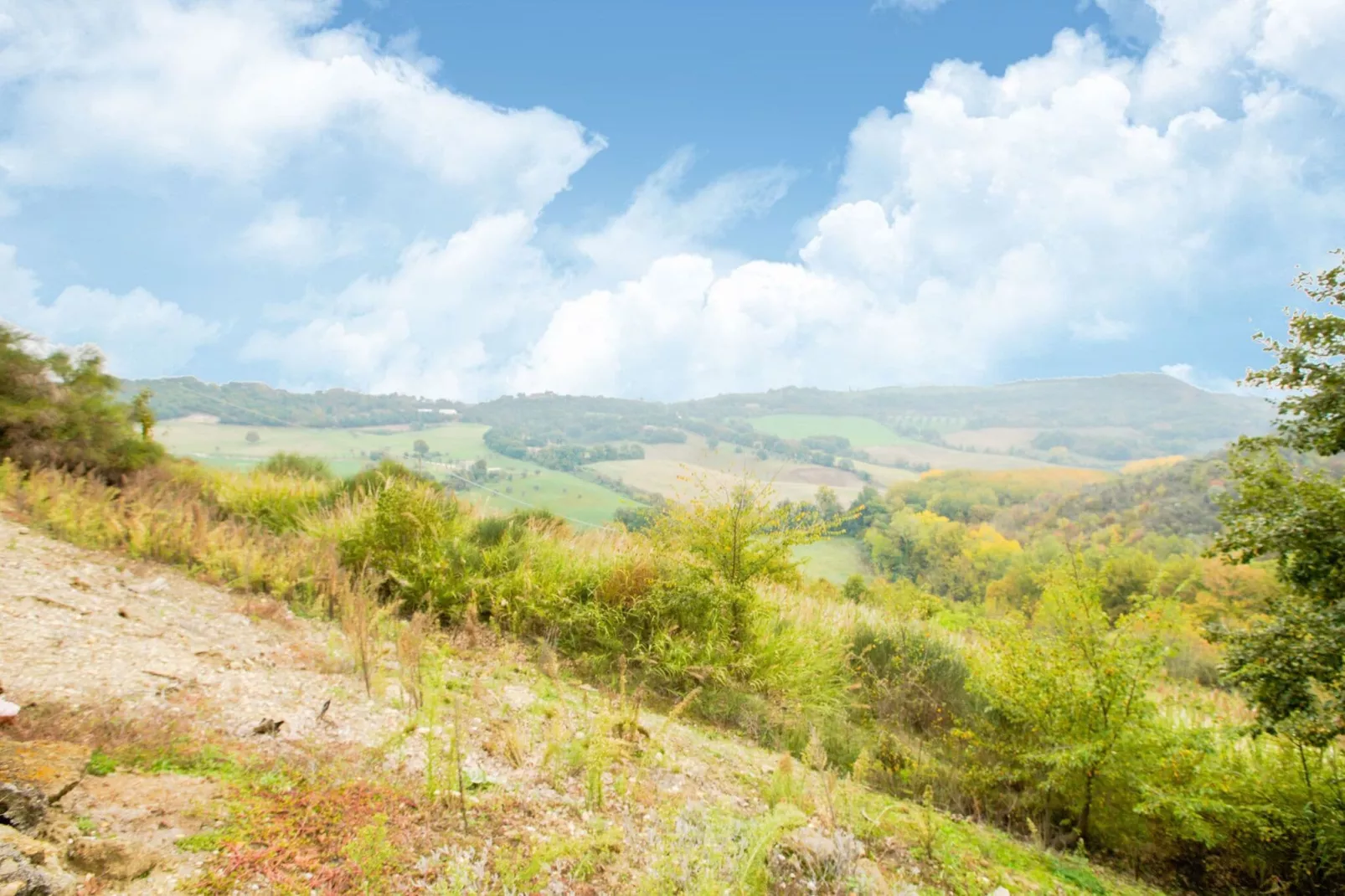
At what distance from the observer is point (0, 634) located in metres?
3.72

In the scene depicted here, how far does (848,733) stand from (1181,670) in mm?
14545

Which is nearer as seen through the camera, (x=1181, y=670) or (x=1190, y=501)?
(x=1181, y=670)

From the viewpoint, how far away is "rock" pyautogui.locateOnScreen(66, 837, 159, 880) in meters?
2.02

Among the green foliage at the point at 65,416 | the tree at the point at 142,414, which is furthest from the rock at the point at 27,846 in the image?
the tree at the point at 142,414

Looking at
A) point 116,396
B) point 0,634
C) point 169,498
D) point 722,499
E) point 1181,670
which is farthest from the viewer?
point 1181,670

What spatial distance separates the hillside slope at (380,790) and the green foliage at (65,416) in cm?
543

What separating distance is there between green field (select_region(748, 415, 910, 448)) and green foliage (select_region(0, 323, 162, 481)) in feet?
302

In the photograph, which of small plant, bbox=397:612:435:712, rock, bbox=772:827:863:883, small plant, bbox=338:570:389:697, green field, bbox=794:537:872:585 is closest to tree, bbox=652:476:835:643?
small plant, bbox=338:570:389:697

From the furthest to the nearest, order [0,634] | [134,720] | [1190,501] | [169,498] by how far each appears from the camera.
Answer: [1190,501] < [169,498] < [0,634] < [134,720]

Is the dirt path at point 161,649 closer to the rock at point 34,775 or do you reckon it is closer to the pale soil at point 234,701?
the pale soil at point 234,701

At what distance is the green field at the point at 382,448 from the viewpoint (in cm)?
1769

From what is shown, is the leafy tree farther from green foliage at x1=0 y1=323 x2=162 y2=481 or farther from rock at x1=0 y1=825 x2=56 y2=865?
green foliage at x1=0 y1=323 x2=162 y2=481

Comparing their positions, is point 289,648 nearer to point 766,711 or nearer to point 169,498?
point 766,711

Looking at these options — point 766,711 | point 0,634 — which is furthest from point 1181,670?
point 0,634
